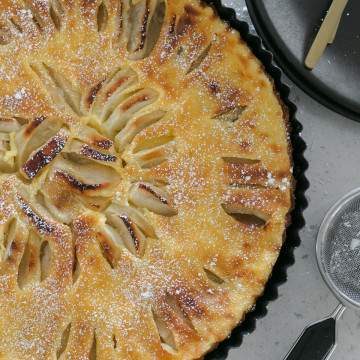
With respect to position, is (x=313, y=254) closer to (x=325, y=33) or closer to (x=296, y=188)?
(x=296, y=188)

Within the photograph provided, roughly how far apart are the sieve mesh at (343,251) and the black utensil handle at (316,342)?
4.6 inches

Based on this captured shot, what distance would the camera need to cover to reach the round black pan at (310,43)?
2232 millimetres

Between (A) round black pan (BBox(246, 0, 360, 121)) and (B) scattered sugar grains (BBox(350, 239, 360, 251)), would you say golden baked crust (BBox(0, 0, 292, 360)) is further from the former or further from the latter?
(B) scattered sugar grains (BBox(350, 239, 360, 251))

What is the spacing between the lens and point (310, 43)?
2246mm

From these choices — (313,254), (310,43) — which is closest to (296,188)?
(313,254)

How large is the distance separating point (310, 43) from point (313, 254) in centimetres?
68

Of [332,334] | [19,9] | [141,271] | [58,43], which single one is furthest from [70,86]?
[332,334]

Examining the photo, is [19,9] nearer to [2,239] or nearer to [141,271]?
[2,239]

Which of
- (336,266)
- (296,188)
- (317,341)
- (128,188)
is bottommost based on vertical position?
(317,341)

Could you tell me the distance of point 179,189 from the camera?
6.54 ft

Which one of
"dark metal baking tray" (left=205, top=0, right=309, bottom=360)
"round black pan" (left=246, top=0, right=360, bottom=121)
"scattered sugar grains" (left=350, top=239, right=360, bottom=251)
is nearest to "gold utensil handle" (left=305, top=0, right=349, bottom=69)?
"round black pan" (left=246, top=0, right=360, bottom=121)

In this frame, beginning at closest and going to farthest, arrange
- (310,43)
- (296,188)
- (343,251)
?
(296,188) → (310,43) → (343,251)

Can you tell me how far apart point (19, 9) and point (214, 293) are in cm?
95

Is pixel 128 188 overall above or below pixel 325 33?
below
